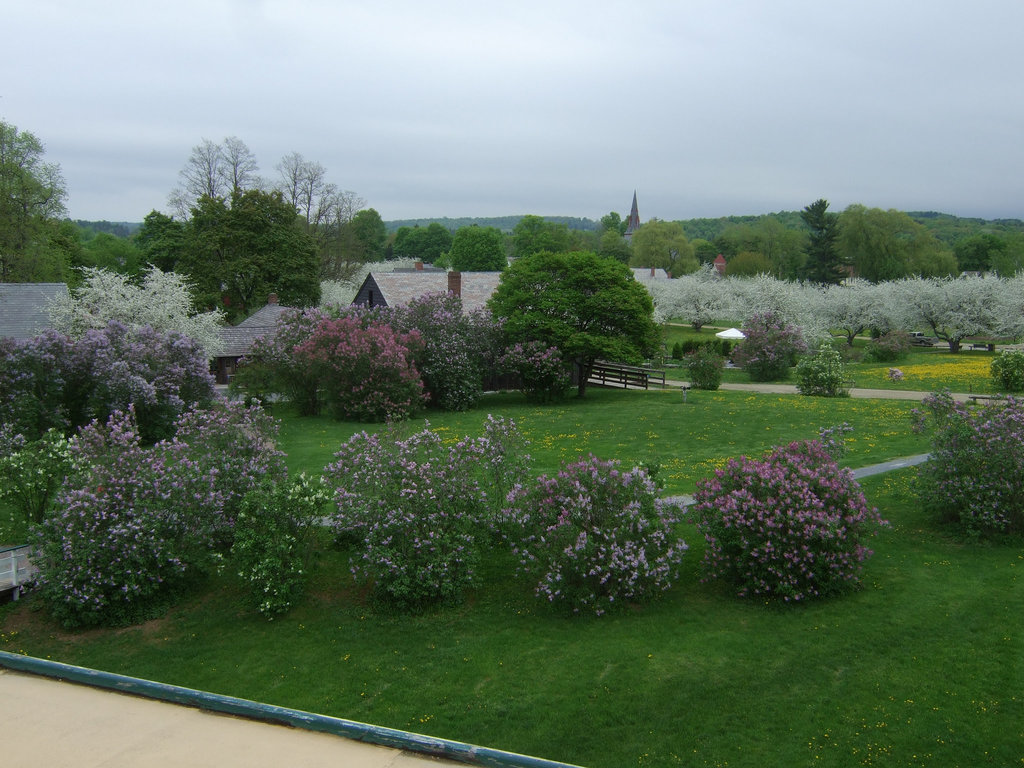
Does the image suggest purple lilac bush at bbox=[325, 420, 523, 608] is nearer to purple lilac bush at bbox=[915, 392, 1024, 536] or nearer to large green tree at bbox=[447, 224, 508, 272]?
purple lilac bush at bbox=[915, 392, 1024, 536]

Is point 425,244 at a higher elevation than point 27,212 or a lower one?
higher

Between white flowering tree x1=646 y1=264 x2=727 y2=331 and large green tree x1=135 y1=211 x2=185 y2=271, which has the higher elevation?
large green tree x1=135 y1=211 x2=185 y2=271

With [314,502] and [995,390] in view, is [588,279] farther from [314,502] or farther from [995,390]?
[314,502]

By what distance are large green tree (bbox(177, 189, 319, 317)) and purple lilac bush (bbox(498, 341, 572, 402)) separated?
25723mm

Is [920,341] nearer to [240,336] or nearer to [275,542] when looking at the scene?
[240,336]

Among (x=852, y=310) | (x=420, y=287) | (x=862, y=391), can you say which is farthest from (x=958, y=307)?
(x=420, y=287)

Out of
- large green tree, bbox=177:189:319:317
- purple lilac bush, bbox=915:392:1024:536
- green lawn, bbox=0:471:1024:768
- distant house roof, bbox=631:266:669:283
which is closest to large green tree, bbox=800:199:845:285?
distant house roof, bbox=631:266:669:283

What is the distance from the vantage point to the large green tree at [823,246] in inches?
3150

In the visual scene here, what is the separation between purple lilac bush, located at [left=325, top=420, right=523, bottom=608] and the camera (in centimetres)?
1148

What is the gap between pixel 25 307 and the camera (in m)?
31.1

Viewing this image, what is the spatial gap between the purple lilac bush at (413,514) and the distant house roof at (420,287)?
25.6 metres

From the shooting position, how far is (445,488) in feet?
39.4

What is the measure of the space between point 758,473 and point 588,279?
58.4ft

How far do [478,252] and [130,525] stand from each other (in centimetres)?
9164
